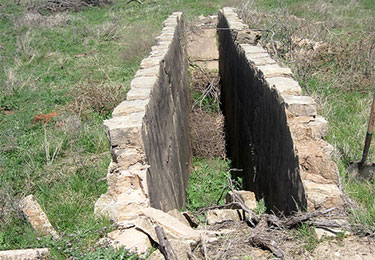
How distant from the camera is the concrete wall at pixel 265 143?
3030 millimetres

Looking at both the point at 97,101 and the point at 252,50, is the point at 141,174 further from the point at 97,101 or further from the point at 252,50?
the point at 97,101

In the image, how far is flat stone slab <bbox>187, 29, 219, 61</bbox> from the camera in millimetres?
Result: 9328

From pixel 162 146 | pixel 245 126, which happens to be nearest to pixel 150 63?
pixel 162 146

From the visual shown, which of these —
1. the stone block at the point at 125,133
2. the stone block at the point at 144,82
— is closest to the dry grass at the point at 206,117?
the stone block at the point at 144,82

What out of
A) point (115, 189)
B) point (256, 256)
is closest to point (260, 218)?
point (256, 256)

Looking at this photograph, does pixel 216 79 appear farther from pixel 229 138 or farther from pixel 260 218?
pixel 260 218

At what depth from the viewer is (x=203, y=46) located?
376 inches

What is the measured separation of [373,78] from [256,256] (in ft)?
14.8

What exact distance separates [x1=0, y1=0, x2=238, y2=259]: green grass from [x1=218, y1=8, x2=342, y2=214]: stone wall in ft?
4.73

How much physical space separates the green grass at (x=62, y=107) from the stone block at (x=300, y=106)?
5.44ft

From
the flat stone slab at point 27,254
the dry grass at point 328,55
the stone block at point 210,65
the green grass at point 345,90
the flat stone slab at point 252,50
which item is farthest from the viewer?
the stone block at point 210,65

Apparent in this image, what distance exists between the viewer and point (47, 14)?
651 inches

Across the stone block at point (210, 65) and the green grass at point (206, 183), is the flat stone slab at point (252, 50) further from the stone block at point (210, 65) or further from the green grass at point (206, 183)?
the stone block at point (210, 65)

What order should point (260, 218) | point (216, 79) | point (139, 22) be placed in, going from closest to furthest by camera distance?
point (260, 218) → point (216, 79) → point (139, 22)
